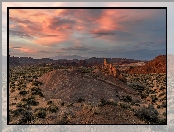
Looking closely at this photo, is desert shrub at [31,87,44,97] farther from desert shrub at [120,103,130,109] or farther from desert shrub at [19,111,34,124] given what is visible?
desert shrub at [120,103,130,109]

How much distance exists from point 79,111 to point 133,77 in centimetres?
261

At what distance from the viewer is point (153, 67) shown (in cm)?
1133

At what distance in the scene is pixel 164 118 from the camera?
11.1m

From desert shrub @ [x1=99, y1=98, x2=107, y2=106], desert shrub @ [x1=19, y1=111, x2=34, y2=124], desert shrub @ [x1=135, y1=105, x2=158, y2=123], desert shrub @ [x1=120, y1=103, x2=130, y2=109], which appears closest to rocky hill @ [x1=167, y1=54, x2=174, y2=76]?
desert shrub @ [x1=135, y1=105, x2=158, y2=123]

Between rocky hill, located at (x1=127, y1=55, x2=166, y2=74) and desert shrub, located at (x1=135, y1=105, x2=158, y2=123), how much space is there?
57.0 inches

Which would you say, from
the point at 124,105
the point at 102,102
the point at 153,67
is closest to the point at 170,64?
the point at 153,67

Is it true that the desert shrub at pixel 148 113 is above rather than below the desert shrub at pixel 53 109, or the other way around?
below

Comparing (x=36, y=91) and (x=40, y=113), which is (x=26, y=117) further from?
(x=36, y=91)

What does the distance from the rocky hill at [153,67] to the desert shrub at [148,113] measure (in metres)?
1.45

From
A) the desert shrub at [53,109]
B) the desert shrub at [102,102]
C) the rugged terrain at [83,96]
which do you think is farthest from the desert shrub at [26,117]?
the desert shrub at [102,102]

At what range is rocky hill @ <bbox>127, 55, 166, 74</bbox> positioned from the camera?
1106cm

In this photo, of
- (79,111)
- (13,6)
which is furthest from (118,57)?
(13,6)

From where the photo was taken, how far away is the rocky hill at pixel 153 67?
11.1 m

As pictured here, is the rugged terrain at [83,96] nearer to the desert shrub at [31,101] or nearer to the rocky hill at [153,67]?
the desert shrub at [31,101]
